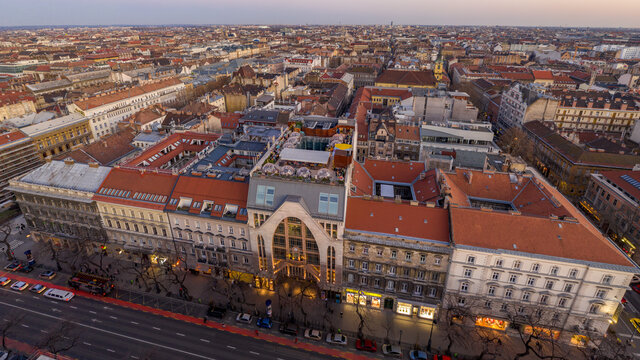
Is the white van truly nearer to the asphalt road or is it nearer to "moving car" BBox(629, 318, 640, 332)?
the asphalt road

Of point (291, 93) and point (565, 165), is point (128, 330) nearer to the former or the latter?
point (565, 165)

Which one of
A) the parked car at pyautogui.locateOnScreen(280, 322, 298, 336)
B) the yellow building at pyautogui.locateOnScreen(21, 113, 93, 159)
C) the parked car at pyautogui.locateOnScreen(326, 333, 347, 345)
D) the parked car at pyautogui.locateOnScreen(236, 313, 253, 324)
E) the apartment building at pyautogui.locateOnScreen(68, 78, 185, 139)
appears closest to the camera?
the parked car at pyautogui.locateOnScreen(326, 333, 347, 345)

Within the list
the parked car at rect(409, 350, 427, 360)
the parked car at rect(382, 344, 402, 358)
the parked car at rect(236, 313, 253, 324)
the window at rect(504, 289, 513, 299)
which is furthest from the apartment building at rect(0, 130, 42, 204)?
the window at rect(504, 289, 513, 299)

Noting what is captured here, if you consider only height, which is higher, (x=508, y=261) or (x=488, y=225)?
(x=488, y=225)

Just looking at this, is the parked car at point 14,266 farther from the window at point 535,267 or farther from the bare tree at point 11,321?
the window at point 535,267

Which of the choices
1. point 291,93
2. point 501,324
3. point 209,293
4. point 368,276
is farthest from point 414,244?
point 291,93

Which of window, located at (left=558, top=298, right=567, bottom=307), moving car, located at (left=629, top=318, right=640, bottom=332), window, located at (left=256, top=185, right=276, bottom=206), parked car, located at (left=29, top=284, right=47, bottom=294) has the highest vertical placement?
window, located at (left=256, top=185, right=276, bottom=206)

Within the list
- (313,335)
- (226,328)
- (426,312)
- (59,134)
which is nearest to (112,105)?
(59,134)
